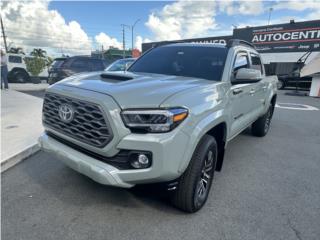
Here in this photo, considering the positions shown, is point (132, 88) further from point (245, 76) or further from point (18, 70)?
point (18, 70)

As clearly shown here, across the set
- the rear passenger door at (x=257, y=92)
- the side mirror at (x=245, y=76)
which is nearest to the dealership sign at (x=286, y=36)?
the rear passenger door at (x=257, y=92)

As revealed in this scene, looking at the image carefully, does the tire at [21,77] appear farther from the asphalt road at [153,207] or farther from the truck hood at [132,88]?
the truck hood at [132,88]

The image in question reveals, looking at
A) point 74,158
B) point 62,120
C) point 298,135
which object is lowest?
point 298,135

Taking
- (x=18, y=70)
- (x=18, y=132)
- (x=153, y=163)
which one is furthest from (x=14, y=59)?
(x=153, y=163)

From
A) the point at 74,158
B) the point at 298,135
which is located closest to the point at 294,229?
the point at 74,158

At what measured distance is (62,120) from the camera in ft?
7.93

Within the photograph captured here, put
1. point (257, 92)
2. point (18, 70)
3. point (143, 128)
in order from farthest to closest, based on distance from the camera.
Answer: point (18, 70) → point (257, 92) → point (143, 128)

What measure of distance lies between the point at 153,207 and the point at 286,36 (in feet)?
84.0

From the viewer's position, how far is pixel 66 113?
7.72 feet

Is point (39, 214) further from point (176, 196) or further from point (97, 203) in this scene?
point (176, 196)

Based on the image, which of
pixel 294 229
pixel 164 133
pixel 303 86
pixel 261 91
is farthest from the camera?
pixel 303 86

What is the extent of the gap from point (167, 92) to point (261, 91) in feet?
10.3

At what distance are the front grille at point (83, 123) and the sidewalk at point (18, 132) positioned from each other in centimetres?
165

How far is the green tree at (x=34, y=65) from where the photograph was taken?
18094 mm
